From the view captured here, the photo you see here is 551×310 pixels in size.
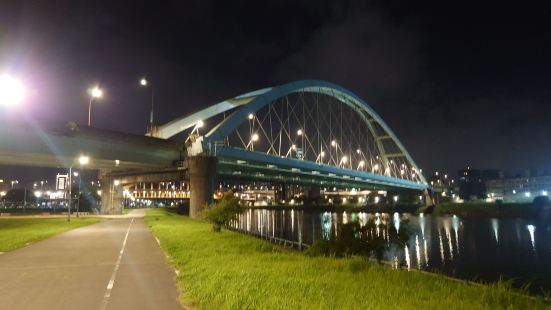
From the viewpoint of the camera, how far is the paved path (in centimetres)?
749

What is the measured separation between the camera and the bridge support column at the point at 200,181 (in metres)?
38.3

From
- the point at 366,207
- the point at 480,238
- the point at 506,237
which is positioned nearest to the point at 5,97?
the point at 480,238

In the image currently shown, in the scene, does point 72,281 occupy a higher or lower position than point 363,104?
lower

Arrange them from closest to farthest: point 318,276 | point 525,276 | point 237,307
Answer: point 237,307 → point 318,276 → point 525,276

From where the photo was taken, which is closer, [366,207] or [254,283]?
[254,283]

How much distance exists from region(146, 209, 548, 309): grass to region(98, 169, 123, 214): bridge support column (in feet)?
171

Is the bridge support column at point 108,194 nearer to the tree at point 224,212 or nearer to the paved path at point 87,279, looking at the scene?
the tree at point 224,212

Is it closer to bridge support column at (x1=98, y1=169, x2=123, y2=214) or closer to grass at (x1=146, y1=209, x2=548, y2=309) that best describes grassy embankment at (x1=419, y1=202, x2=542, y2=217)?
bridge support column at (x1=98, y1=169, x2=123, y2=214)

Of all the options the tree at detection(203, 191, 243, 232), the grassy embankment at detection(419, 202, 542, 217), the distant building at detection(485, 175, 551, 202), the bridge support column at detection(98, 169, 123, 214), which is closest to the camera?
the tree at detection(203, 191, 243, 232)

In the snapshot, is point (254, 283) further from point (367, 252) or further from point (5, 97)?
point (5, 97)

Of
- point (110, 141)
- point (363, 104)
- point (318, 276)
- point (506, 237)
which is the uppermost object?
point (363, 104)

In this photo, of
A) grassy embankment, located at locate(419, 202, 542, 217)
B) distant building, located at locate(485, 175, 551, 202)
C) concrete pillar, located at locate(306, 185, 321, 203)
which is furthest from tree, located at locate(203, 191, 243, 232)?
distant building, located at locate(485, 175, 551, 202)

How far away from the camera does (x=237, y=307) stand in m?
6.68

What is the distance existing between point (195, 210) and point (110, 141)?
963 centimetres
